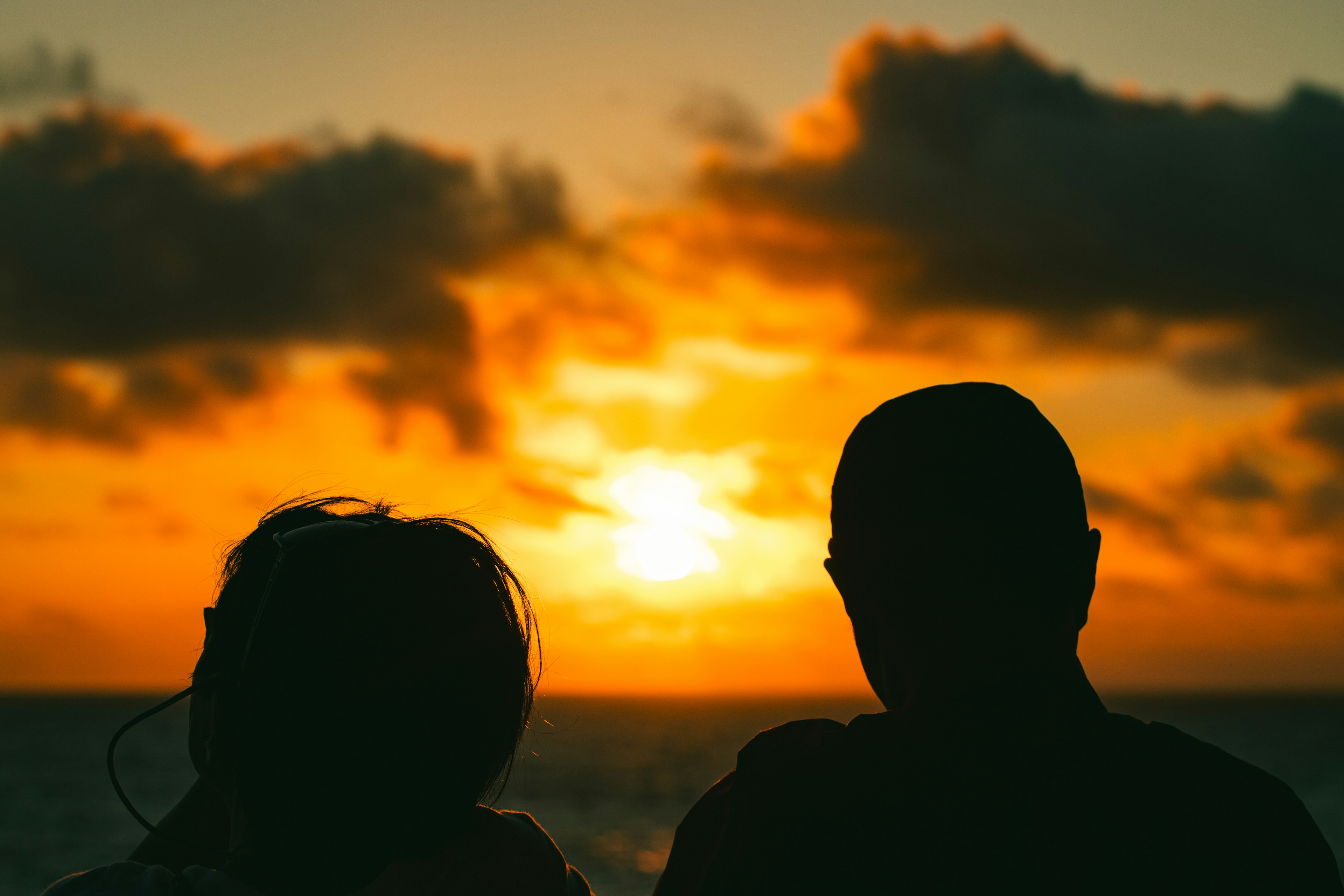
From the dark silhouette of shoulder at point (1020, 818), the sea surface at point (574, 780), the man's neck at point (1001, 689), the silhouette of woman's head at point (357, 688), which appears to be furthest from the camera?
the sea surface at point (574, 780)

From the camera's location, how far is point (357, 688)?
1877mm

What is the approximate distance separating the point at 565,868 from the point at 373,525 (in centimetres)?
83

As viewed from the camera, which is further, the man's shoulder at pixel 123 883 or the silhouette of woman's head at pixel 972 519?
the silhouette of woman's head at pixel 972 519

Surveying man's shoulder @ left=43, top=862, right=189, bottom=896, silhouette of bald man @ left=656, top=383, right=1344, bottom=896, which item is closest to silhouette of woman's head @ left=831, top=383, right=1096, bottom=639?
silhouette of bald man @ left=656, top=383, right=1344, bottom=896

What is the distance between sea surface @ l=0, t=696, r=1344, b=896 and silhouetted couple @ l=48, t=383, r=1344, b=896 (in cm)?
35

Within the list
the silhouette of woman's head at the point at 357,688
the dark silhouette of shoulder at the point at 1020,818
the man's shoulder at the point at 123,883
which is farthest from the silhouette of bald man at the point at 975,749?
the man's shoulder at the point at 123,883

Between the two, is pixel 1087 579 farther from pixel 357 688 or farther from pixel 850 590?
pixel 357 688

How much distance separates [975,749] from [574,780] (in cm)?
6367

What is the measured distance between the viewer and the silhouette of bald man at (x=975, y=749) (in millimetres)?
1595

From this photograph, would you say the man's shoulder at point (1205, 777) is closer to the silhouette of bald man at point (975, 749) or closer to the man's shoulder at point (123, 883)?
the silhouette of bald man at point (975, 749)

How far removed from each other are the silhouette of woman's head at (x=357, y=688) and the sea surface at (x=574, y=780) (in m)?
0.27

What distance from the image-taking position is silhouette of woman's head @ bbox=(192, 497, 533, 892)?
1854 millimetres

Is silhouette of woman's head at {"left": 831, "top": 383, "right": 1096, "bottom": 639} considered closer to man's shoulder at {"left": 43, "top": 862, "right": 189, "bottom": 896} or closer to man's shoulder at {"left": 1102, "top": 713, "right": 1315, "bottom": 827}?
man's shoulder at {"left": 1102, "top": 713, "right": 1315, "bottom": 827}

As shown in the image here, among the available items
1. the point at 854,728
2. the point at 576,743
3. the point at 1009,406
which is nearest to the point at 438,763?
the point at 854,728
